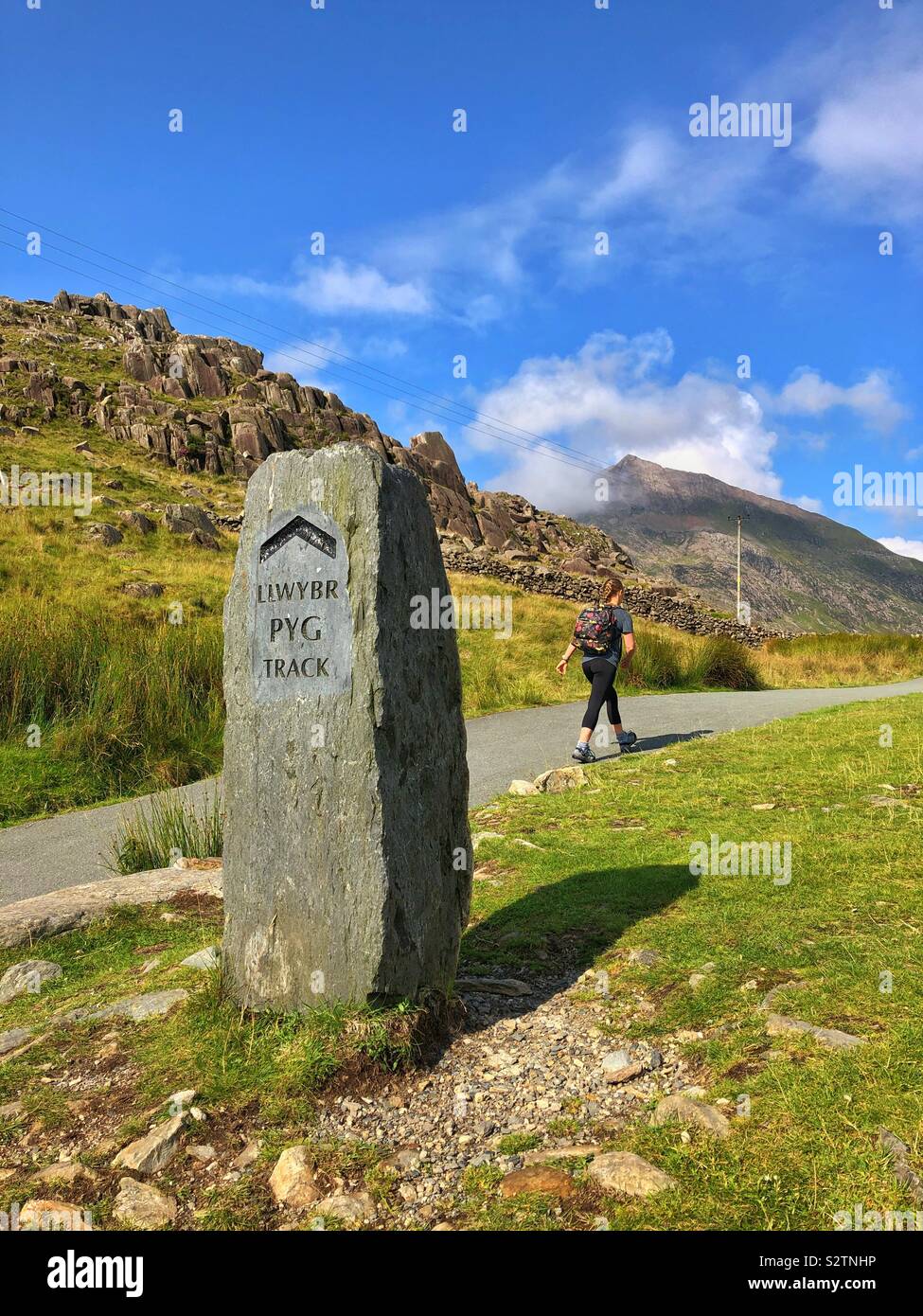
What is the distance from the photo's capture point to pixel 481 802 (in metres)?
8.51

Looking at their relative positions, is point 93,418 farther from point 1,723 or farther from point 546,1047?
point 546,1047

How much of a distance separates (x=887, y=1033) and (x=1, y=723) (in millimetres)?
10220

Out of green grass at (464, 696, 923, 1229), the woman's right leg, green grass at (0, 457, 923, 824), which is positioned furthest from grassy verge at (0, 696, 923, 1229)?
green grass at (0, 457, 923, 824)

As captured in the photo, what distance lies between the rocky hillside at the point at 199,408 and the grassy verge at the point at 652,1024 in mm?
39941

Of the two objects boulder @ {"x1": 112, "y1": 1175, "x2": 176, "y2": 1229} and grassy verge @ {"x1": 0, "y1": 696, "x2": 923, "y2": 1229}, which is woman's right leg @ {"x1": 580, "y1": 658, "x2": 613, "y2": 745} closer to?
grassy verge @ {"x1": 0, "y1": 696, "x2": 923, "y2": 1229}

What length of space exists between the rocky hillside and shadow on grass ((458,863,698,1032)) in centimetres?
4008

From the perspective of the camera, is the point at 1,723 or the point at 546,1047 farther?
the point at 1,723

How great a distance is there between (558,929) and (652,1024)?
122cm

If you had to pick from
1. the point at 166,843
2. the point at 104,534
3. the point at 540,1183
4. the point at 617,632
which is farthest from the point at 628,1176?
the point at 104,534

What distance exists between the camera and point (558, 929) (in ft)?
15.8

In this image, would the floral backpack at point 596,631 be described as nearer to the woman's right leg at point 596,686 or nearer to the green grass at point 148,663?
the woman's right leg at point 596,686

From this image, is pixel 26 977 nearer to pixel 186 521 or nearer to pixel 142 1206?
pixel 142 1206

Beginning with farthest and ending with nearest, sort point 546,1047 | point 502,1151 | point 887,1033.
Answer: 1. point 546,1047
2. point 887,1033
3. point 502,1151

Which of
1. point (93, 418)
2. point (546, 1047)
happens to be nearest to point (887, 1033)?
point (546, 1047)
